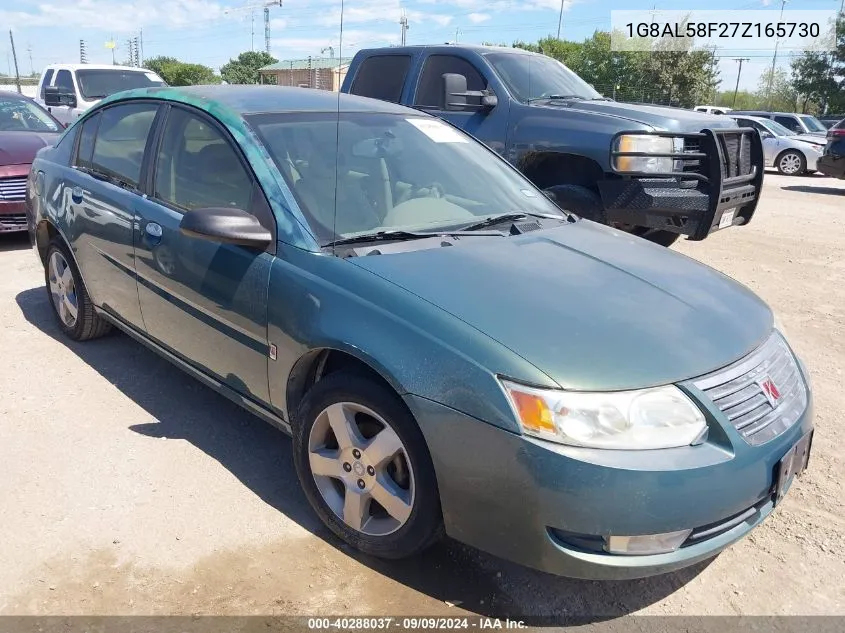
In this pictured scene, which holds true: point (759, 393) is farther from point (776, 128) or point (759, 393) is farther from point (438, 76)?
point (776, 128)

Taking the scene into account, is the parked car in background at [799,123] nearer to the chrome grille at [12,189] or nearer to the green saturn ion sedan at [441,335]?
the chrome grille at [12,189]

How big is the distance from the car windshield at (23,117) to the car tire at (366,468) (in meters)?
7.45

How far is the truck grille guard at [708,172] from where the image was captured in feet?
18.9

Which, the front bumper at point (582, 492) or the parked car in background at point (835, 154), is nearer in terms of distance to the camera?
the front bumper at point (582, 492)

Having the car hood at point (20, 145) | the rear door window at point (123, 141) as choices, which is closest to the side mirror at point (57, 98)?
the car hood at point (20, 145)

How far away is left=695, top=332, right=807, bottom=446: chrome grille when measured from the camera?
92.0 inches

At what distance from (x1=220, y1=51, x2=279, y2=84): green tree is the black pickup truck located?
134ft

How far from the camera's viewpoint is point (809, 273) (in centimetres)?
700

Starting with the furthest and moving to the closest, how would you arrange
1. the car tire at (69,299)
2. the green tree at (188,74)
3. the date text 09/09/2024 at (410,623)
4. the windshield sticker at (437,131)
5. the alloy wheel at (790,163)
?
the green tree at (188,74) → the alloy wheel at (790,163) → the car tire at (69,299) → the windshield sticker at (437,131) → the date text 09/09/2024 at (410,623)

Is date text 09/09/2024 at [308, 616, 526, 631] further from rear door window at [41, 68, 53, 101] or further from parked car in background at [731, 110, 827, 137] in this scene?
parked car in background at [731, 110, 827, 137]

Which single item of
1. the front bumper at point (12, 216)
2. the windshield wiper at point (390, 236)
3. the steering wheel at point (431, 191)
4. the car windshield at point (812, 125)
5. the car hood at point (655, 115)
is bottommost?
the front bumper at point (12, 216)

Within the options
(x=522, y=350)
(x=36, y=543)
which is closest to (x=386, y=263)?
(x=522, y=350)

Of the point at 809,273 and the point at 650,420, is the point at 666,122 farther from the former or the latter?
the point at 650,420

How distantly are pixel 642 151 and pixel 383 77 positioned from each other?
2.97m
